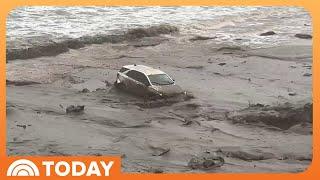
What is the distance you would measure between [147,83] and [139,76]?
52cm

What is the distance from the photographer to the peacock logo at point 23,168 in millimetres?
5605

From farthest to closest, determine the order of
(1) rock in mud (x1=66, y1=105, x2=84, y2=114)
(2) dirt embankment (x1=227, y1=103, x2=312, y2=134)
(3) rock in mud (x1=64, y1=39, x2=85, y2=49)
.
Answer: (3) rock in mud (x1=64, y1=39, x2=85, y2=49)
(1) rock in mud (x1=66, y1=105, x2=84, y2=114)
(2) dirt embankment (x1=227, y1=103, x2=312, y2=134)

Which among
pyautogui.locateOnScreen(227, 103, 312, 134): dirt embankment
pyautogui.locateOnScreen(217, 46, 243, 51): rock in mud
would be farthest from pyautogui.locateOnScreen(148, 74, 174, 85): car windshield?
pyautogui.locateOnScreen(217, 46, 243, 51): rock in mud

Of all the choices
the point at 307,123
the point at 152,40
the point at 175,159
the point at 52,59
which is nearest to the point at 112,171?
the point at 175,159

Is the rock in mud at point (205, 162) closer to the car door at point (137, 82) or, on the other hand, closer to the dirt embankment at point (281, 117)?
the dirt embankment at point (281, 117)

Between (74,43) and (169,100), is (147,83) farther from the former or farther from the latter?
(74,43)

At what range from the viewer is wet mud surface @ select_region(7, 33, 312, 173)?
933 centimetres

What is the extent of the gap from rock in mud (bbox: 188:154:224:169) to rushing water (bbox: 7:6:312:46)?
5590 millimetres

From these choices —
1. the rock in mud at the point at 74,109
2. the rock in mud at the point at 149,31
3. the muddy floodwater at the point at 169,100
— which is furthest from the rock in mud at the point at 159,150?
the rock in mud at the point at 149,31

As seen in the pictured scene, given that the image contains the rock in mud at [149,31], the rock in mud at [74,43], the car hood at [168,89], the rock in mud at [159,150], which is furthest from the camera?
the rock in mud at [149,31]

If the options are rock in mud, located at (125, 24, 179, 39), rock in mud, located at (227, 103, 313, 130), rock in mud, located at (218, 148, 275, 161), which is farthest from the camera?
rock in mud, located at (125, 24, 179, 39)

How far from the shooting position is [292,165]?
8.01 m

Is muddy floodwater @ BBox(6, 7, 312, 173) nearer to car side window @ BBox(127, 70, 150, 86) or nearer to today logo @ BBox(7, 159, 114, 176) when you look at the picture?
car side window @ BBox(127, 70, 150, 86)

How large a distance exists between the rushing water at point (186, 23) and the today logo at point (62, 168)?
287 inches
